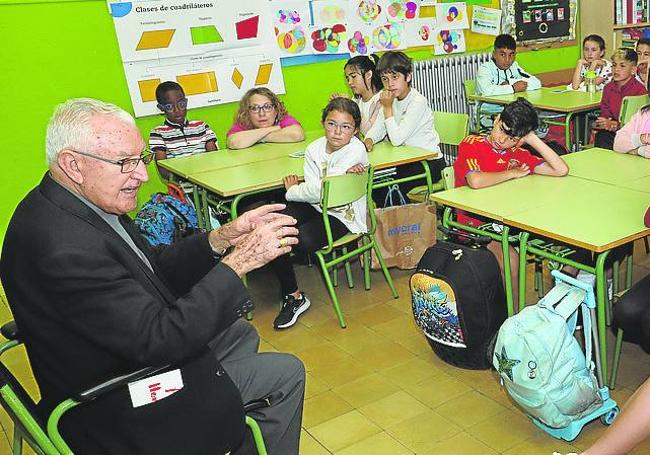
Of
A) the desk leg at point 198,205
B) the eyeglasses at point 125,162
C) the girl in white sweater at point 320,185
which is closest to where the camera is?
the eyeglasses at point 125,162

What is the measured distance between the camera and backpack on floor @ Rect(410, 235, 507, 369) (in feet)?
8.81

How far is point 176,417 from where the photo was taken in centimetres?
165

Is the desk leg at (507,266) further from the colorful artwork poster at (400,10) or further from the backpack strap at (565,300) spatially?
the colorful artwork poster at (400,10)

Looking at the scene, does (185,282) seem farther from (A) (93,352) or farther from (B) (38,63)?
(B) (38,63)

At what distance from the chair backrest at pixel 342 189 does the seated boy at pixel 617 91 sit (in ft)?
7.51

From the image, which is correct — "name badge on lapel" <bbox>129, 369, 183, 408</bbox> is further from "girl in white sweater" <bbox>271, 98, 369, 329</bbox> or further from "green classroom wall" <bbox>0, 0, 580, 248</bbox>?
"green classroom wall" <bbox>0, 0, 580, 248</bbox>

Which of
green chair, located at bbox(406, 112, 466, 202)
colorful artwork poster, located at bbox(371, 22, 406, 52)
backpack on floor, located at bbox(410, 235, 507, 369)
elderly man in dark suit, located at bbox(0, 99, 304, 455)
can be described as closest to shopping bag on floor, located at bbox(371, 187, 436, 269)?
green chair, located at bbox(406, 112, 466, 202)

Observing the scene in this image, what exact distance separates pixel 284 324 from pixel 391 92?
1696mm

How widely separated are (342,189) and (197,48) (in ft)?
8.03

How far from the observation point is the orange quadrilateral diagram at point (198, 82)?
5086 millimetres

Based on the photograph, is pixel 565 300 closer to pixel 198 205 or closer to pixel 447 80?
pixel 198 205

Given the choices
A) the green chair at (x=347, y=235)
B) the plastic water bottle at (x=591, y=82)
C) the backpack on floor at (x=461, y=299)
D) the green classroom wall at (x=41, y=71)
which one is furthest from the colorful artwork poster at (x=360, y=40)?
the backpack on floor at (x=461, y=299)

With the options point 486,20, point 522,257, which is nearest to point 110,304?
point 522,257

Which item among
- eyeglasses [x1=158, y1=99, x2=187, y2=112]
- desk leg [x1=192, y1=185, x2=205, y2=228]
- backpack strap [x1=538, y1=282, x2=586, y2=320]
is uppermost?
eyeglasses [x1=158, y1=99, x2=187, y2=112]
